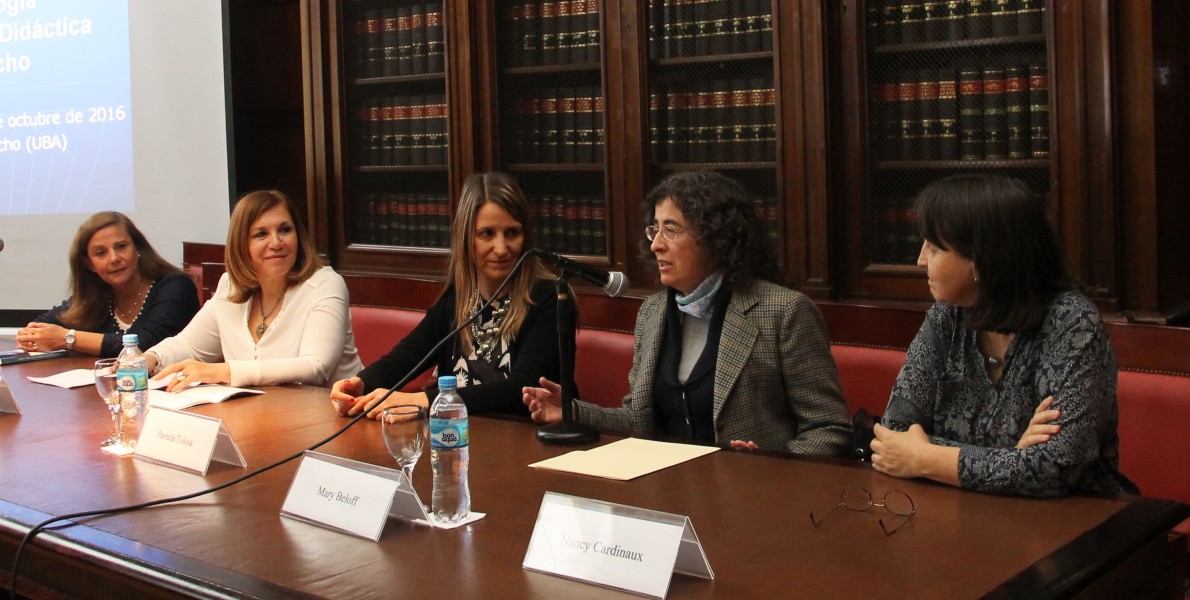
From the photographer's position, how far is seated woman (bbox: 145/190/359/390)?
3125 mm

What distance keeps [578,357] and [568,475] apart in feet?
5.02

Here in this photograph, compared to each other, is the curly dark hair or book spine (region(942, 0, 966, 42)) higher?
book spine (region(942, 0, 966, 42))

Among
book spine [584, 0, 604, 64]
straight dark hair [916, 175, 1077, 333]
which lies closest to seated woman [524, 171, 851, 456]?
straight dark hair [916, 175, 1077, 333]

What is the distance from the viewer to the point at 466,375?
2.93 metres

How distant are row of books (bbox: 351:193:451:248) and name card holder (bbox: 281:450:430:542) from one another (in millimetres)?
2540

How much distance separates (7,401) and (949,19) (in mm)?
2504

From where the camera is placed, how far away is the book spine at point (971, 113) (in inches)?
124

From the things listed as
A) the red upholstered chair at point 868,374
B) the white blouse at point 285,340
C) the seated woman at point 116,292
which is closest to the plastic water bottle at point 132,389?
the white blouse at point 285,340

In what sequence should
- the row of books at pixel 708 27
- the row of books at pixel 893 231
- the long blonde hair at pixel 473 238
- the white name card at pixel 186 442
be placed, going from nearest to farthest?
the white name card at pixel 186 442, the long blonde hair at pixel 473 238, the row of books at pixel 893 231, the row of books at pixel 708 27

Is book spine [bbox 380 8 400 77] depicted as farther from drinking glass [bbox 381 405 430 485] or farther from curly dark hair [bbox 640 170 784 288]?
drinking glass [bbox 381 405 430 485]

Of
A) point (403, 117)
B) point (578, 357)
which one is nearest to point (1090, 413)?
point (578, 357)

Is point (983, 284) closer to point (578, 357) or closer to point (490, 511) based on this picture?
point (490, 511)

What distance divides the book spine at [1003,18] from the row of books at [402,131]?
192cm

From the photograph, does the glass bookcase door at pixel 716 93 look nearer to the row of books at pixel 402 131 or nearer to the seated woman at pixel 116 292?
the row of books at pixel 402 131
